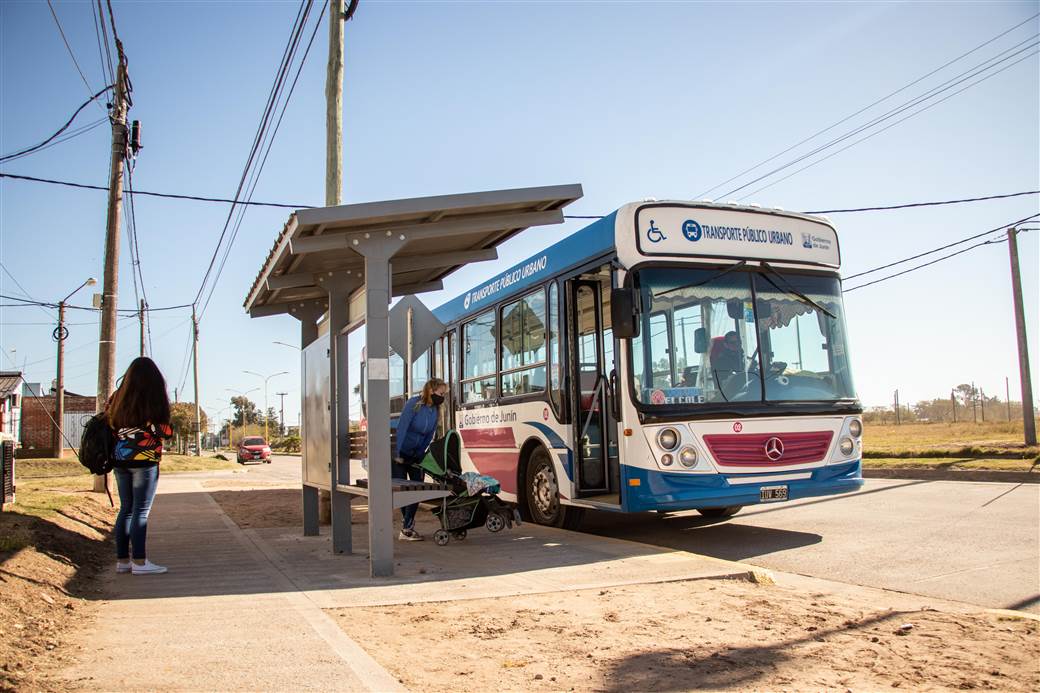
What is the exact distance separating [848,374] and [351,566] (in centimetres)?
575

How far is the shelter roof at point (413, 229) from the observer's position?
25.3 feet

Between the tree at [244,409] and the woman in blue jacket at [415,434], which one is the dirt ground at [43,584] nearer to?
the woman in blue jacket at [415,434]

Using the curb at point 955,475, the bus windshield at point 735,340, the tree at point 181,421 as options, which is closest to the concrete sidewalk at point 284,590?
the bus windshield at point 735,340

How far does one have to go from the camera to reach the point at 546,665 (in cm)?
478

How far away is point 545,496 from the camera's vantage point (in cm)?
1139

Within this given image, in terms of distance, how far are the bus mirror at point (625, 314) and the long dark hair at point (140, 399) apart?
4.35m

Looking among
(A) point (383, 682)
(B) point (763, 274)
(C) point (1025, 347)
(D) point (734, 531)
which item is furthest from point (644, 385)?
(C) point (1025, 347)

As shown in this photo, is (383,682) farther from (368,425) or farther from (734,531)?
(734,531)

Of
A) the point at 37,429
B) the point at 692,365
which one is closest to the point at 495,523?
the point at 692,365

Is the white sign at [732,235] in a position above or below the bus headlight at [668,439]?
above

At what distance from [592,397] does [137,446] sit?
508cm

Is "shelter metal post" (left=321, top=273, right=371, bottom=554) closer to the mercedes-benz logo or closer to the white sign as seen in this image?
the white sign

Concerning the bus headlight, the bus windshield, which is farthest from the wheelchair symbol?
the bus headlight

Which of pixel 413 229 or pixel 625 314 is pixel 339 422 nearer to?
pixel 413 229
